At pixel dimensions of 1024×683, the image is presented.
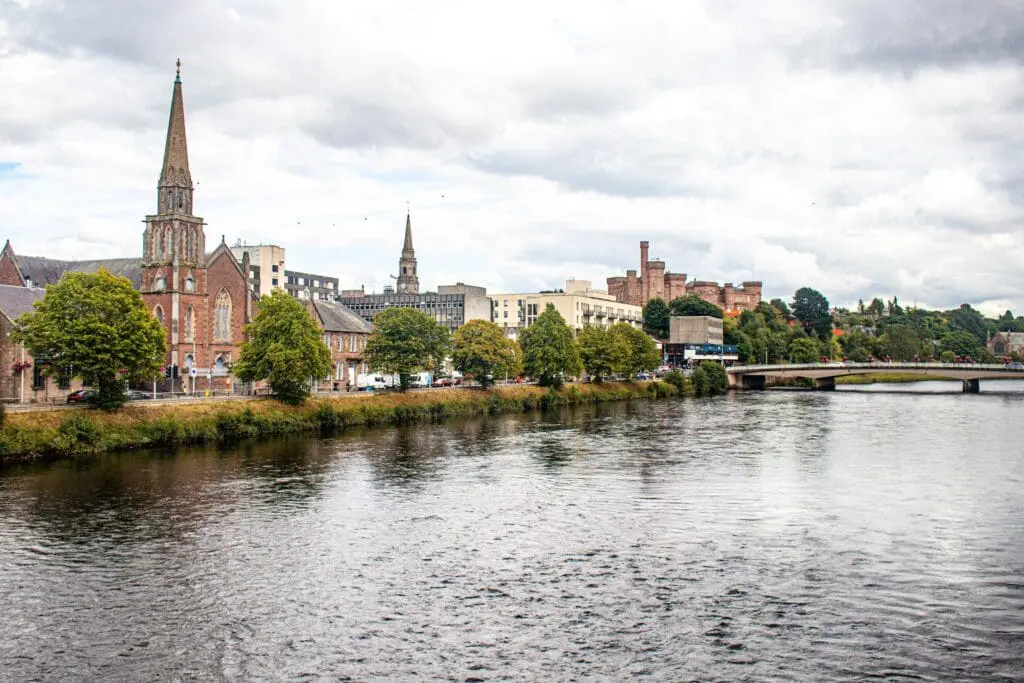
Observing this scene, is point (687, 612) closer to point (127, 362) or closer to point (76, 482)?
point (76, 482)

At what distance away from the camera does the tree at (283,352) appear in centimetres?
8256

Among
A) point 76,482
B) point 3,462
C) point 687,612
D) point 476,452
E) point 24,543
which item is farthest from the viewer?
point 476,452

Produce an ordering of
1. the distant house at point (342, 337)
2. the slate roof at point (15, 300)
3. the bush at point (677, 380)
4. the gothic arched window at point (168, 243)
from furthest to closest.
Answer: the bush at point (677, 380), the distant house at point (342, 337), the gothic arched window at point (168, 243), the slate roof at point (15, 300)

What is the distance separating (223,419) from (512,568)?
46.6 metres

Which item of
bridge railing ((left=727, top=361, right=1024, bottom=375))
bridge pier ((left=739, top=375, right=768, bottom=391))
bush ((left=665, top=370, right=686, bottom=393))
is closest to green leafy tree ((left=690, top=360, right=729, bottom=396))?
bush ((left=665, top=370, right=686, bottom=393))

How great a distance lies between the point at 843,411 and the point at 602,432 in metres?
40.9

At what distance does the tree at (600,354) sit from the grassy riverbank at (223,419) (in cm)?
2025

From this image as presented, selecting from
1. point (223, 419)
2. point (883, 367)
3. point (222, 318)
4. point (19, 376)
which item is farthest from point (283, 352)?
point (883, 367)

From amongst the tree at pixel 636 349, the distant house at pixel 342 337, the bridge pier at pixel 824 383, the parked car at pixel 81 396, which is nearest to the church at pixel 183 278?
the distant house at pixel 342 337

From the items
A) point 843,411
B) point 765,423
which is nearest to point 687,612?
point 765,423

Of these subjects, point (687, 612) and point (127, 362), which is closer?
point (687, 612)

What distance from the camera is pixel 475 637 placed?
28281 millimetres

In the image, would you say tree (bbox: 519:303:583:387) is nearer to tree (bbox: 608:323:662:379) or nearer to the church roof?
tree (bbox: 608:323:662:379)

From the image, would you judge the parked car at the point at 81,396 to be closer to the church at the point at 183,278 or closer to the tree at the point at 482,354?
the church at the point at 183,278
